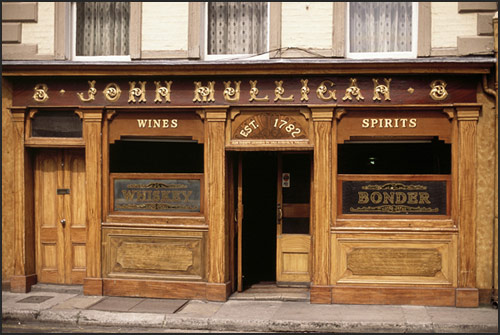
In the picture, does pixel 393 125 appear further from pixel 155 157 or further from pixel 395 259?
pixel 155 157

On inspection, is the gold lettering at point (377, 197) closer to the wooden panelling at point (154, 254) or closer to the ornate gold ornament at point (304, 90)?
the ornate gold ornament at point (304, 90)

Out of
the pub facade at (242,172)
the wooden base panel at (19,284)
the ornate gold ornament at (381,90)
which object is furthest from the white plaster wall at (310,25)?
the wooden base panel at (19,284)

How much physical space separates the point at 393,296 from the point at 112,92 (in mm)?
5720

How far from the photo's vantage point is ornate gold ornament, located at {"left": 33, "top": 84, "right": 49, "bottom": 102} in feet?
29.6

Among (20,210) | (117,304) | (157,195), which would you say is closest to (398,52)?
(157,195)

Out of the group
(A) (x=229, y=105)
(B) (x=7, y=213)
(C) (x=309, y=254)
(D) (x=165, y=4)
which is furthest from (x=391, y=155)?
(B) (x=7, y=213)

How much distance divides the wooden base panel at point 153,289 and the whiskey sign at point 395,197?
2.82 m

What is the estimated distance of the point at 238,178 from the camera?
9172 mm

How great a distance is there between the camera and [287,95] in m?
8.59

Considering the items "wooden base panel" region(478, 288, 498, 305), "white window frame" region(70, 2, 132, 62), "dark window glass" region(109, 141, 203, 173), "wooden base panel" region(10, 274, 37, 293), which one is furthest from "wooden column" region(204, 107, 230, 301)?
"wooden base panel" region(478, 288, 498, 305)

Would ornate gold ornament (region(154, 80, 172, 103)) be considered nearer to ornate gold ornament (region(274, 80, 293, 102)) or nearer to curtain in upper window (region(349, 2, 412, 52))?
ornate gold ornament (region(274, 80, 293, 102))

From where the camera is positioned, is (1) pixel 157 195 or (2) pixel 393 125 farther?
(1) pixel 157 195

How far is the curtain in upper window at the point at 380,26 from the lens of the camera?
28.9 ft

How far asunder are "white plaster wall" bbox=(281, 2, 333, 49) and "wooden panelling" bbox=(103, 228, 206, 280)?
142 inches
